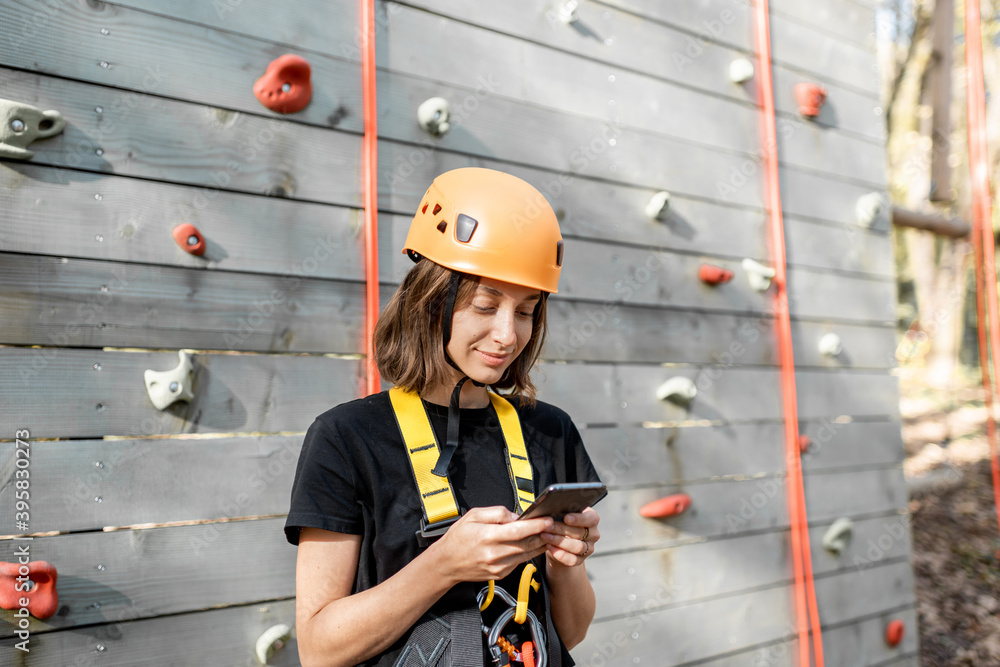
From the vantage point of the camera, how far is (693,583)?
2699 mm

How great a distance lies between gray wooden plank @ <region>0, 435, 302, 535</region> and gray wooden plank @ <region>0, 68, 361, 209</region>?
0.65 meters

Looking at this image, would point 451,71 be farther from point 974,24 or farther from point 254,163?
point 974,24

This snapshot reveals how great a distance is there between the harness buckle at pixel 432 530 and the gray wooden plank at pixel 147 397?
0.79 m

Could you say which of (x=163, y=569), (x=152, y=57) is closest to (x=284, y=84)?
(x=152, y=57)

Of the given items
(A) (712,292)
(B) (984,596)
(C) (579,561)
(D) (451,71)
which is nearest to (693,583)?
(A) (712,292)

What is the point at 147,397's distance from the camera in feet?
5.64

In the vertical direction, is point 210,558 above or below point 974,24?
below

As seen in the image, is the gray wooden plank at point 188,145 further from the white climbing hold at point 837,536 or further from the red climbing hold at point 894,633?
the red climbing hold at point 894,633

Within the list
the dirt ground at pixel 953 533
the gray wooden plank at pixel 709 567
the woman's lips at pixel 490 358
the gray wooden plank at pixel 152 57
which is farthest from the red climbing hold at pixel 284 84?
the dirt ground at pixel 953 533

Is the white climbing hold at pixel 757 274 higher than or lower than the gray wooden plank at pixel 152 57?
lower

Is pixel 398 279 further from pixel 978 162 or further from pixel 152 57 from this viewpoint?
pixel 978 162

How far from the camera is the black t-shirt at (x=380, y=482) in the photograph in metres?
1.24

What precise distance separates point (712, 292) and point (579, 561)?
6.34 feet

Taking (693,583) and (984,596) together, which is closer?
(693,583)
